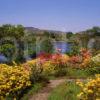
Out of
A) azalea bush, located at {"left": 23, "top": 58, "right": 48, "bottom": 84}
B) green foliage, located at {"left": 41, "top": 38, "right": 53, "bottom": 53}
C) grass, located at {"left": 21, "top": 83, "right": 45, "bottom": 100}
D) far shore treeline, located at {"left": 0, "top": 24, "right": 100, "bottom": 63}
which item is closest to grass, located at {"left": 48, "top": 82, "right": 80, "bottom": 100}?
grass, located at {"left": 21, "top": 83, "right": 45, "bottom": 100}

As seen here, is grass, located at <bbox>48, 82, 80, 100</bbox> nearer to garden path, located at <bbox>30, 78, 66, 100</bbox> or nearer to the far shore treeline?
garden path, located at <bbox>30, 78, 66, 100</bbox>

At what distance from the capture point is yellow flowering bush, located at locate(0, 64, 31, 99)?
35.2 ft

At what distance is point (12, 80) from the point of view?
36.8ft

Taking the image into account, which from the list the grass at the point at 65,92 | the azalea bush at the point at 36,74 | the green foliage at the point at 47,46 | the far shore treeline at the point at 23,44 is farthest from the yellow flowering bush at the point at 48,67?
the green foliage at the point at 47,46

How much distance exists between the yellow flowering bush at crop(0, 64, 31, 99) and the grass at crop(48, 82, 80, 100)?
1.06 meters

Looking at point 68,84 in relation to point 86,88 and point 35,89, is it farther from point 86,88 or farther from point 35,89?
point 86,88

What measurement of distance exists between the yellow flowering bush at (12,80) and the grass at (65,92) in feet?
3.48

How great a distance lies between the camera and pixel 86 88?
7594mm

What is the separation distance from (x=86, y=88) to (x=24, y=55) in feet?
63.2

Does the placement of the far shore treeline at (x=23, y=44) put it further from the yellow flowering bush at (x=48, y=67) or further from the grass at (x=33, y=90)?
the grass at (x=33, y=90)

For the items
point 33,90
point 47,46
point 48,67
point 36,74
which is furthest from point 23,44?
point 33,90

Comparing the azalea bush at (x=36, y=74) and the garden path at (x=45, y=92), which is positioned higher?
the azalea bush at (x=36, y=74)

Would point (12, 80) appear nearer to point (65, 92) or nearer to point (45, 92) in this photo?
point (45, 92)

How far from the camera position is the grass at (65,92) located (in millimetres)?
10325
